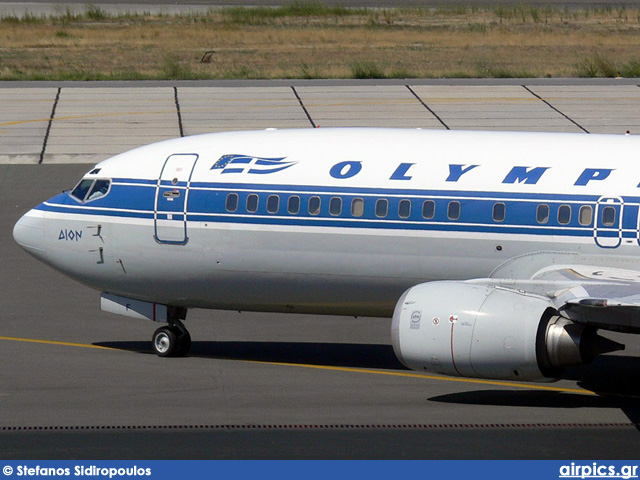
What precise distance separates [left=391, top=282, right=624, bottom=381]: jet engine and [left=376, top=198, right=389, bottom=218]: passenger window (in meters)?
2.45

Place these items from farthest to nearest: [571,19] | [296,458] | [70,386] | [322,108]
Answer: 1. [571,19]
2. [322,108]
3. [70,386]
4. [296,458]

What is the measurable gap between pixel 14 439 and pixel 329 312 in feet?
22.9

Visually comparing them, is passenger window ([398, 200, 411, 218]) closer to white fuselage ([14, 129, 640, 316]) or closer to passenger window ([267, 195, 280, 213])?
white fuselage ([14, 129, 640, 316])

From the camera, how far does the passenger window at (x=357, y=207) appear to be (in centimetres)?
2323

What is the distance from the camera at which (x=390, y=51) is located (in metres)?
77.9

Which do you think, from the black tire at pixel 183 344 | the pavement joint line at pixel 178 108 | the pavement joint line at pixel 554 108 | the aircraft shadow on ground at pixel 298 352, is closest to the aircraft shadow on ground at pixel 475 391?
the aircraft shadow on ground at pixel 298 352

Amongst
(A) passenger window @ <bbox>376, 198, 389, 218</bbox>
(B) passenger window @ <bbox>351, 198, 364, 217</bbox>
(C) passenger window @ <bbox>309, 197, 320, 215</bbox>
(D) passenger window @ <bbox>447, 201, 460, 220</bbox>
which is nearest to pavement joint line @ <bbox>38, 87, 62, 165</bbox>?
(C) passenger window @ <bbox>309, 197, 320, 215</bbox>

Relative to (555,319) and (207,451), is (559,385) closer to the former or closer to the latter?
(555,319)

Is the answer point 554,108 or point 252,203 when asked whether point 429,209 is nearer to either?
point 252,203

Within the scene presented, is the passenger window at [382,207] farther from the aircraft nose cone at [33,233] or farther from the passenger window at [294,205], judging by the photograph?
the aircraft nose cone at [33,233]

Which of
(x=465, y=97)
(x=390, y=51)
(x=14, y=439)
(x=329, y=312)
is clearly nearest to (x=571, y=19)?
(x=390, y=51)

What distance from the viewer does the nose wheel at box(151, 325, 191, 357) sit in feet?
82.7

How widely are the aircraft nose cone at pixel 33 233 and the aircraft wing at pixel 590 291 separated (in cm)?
898

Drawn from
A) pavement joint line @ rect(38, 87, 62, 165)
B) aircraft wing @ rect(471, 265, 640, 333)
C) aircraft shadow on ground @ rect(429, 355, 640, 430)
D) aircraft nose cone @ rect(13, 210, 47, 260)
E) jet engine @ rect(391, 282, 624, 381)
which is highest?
pavement joint line @ rect(38, 87, 62, 165)
